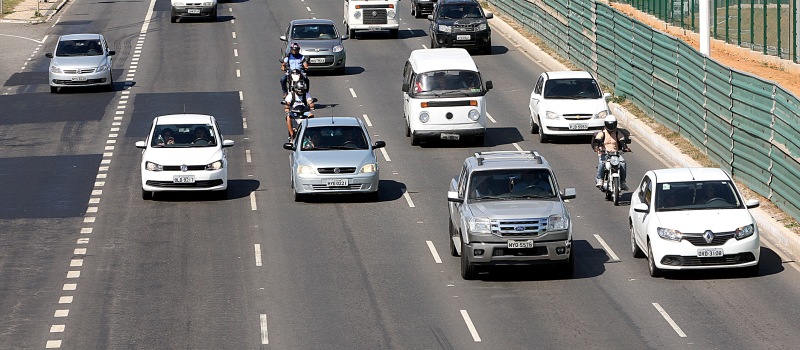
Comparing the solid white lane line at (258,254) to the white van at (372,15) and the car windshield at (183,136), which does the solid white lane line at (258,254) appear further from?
the white van at (372,15)

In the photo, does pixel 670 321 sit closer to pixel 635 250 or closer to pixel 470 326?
pixel 470 326

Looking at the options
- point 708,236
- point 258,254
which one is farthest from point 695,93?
point 258,254

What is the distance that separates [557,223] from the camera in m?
24.6

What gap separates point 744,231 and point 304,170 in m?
10.7

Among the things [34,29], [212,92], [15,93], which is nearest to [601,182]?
[212,92]

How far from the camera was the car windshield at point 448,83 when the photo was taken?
1534 inches

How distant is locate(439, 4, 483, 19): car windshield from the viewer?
55.1 metres

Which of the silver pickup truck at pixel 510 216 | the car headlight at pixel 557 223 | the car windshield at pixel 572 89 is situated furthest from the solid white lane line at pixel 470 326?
the car windshield at pixel 572 89

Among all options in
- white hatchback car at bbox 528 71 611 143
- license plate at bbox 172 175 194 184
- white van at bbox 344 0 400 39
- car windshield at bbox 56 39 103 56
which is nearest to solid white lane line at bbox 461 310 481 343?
license plate at bbox 172 175 194 184

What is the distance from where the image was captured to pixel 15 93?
49500mm

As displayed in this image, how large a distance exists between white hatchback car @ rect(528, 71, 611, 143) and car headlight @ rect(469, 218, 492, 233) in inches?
563

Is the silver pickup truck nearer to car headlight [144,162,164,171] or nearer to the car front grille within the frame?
the car front grille

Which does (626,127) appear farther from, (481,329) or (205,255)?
(481,329)

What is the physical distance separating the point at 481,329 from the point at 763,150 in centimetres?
1151
